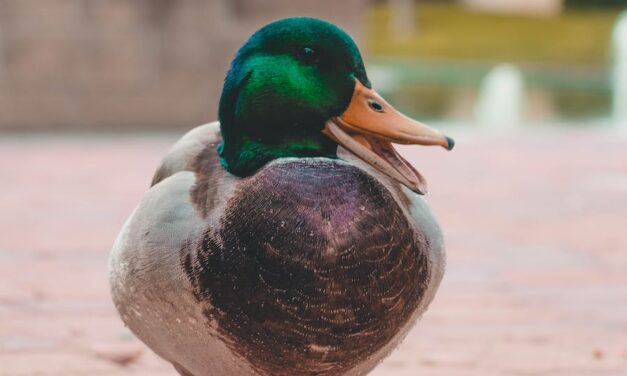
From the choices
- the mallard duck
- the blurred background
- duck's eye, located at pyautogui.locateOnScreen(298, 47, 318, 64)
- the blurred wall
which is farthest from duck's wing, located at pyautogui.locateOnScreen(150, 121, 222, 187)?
the blurred wall

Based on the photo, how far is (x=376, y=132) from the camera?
1.40 metres

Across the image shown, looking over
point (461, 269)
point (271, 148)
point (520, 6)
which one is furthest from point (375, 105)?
point (520, 6)

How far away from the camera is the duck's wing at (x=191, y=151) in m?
1.65

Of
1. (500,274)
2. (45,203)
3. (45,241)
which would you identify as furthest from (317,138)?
(45,203)

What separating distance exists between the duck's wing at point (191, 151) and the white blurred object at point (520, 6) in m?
28.5

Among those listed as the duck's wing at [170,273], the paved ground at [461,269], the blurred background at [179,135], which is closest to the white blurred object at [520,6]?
the blurred background at [179,135]

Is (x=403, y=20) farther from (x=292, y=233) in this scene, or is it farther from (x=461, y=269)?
(x=292, y=233)

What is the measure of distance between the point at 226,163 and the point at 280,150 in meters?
0.11

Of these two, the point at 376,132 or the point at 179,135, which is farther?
the point at 179,135

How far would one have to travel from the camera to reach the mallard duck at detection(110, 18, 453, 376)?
1328 millimetres

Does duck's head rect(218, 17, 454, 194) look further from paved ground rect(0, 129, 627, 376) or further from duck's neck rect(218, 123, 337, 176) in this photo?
paved ground rect(0, 129, 627, 376)

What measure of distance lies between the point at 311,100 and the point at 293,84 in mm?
35

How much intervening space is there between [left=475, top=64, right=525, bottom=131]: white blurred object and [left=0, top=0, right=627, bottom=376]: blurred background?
5cm

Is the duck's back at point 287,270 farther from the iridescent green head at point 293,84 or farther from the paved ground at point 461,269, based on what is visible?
the paved ground at point 461,269
